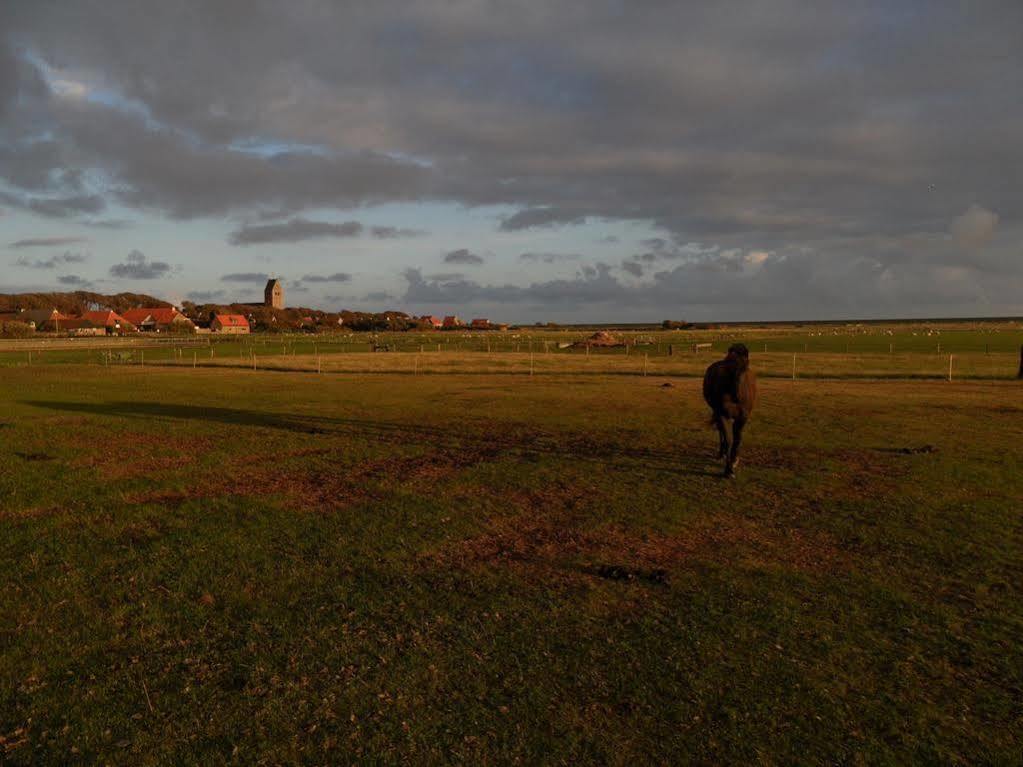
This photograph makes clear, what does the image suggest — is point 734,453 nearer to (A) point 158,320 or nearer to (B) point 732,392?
(B) point 732,392

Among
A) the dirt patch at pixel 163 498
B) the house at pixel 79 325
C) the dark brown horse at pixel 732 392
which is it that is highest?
the house at pixel 79 325

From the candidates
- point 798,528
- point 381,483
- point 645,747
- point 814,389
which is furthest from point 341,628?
point 814,389

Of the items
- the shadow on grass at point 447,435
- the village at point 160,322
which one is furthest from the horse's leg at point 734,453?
the village at point 160,322

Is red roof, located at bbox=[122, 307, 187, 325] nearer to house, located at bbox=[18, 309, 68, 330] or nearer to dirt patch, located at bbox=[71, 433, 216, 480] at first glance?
house, located at bbox=[18, 309, 68, 330]

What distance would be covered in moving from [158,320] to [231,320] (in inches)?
695

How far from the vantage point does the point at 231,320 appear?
16462cm

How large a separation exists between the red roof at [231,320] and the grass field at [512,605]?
539 feet

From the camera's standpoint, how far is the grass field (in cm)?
389

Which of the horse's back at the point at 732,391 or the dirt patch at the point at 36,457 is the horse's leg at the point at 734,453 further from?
the dirt patch at the point at 36,457

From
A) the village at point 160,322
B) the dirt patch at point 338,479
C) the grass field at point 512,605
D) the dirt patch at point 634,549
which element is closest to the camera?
the grass field at point 512,605

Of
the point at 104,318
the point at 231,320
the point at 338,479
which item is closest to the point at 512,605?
the point at 338,479

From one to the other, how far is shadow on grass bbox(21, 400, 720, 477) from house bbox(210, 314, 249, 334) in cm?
15303

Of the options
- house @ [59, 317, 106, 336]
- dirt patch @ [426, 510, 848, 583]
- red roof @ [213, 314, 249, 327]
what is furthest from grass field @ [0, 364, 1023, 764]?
red roof @ [213, 314, 249, 327]

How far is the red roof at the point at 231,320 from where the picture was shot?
16170cm
